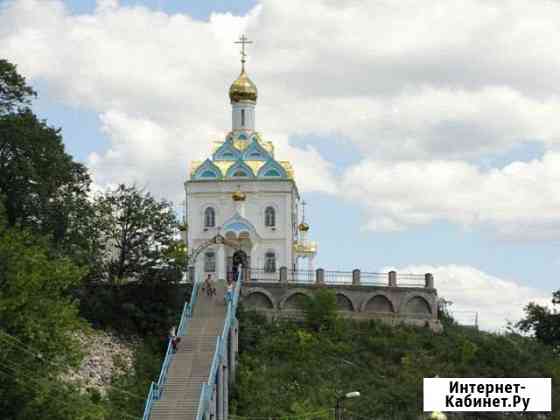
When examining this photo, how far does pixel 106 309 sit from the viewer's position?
151 ft

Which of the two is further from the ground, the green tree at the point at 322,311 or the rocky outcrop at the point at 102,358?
the green tree at the point at 322,311

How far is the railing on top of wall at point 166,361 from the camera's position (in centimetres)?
3847

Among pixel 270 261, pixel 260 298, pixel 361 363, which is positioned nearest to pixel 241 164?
pixel 270 261

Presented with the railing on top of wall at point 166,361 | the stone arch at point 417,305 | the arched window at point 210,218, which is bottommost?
the railing on top of wall at point 166,361

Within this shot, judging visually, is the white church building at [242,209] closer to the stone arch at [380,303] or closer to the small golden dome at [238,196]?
the small golden dome at [238,196]

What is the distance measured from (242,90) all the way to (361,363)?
63.8ft

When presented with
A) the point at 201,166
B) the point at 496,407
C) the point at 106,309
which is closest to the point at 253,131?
the point at 201,166

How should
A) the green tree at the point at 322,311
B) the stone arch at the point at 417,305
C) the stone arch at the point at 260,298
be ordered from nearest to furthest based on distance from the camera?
1. the green tree at the point at 322,311
2. the stone arch at the point at 260,298
3. the stone arch at the point at 417,305

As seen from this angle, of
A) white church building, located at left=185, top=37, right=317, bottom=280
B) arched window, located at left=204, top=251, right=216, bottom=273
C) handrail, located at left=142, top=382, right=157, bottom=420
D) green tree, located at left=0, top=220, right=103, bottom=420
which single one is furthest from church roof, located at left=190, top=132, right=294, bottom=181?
green tree, located at left=0, top=220, right=103, bottom=420

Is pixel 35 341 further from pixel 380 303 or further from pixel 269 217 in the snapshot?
pixel 269 217

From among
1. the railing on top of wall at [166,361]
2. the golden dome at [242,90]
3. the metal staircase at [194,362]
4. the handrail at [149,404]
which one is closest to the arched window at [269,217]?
the golden dome at [242,90]

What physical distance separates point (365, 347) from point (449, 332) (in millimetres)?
4623

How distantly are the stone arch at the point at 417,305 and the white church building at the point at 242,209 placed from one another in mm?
7719

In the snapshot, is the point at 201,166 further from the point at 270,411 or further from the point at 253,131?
the point at 270,411
